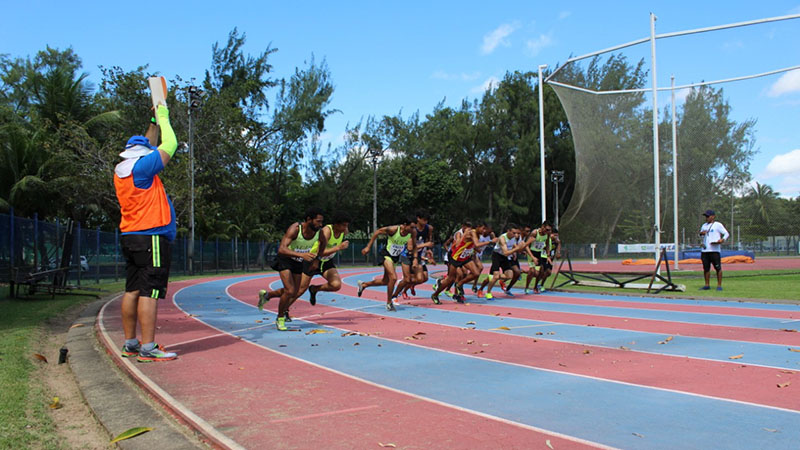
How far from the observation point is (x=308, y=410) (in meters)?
4.41

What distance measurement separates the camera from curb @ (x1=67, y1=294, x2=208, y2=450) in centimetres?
378

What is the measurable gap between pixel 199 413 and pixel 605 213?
1518cm

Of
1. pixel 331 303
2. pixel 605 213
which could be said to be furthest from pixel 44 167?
pixel 605 213

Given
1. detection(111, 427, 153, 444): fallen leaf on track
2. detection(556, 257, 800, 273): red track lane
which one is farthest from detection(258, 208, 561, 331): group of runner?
detection(111, 427, 153, 444): fallen leaf on track

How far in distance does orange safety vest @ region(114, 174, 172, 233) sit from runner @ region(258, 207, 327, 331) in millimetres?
2714

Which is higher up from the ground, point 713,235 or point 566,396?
point 713,235

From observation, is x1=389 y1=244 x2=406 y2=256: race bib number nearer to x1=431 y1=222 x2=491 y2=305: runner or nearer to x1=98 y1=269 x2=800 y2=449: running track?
x1=431 y1=222 x2=491 y2=305: runner

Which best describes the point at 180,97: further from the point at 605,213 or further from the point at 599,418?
the point at 599,418

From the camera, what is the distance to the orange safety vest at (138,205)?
6.04m

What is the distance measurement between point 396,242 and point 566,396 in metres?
7.20

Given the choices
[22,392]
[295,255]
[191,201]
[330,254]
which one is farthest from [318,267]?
[191,201]

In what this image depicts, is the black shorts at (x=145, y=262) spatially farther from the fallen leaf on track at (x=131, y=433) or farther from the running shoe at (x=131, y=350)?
the fallen leaf on track at (x=131, y=433)

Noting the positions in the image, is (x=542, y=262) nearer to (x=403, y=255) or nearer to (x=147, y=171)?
(x=403, y=255)

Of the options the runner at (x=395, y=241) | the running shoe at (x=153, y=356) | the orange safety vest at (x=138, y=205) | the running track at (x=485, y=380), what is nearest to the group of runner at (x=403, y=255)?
the runner at (x=395, y=241)
